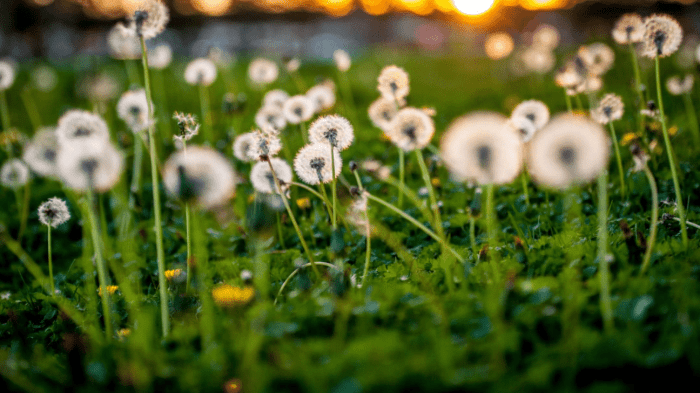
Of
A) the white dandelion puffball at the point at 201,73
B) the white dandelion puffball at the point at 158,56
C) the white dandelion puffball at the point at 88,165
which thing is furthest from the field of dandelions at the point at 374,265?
the white dandelion puffball at the point at 158,56

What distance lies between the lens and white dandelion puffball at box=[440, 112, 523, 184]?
140cm

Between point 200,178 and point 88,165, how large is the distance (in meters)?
0.32

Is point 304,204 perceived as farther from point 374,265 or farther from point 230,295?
point 230,295

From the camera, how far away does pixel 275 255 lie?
2.38m

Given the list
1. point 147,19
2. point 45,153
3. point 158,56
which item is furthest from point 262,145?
point 158,56

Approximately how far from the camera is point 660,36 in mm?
1914

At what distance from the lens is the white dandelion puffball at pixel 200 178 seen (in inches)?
53.0

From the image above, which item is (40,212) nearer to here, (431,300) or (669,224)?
(431,300)

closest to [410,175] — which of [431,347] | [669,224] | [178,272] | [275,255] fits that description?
[275,255]

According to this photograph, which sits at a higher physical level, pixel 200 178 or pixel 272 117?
pixel 272 117

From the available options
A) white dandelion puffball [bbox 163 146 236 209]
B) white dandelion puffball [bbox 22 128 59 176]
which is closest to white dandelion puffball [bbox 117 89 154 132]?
white dandelion puffball [bbox 22 128 59 176]

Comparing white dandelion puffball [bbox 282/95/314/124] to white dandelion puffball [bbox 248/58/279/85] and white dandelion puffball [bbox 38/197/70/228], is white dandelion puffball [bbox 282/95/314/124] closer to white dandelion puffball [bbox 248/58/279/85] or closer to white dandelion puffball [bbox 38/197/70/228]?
white dandelion puffball [bbox 38/197/70/228]

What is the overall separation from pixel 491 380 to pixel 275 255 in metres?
1.44

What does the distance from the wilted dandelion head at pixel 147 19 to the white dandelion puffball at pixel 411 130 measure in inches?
41.7
